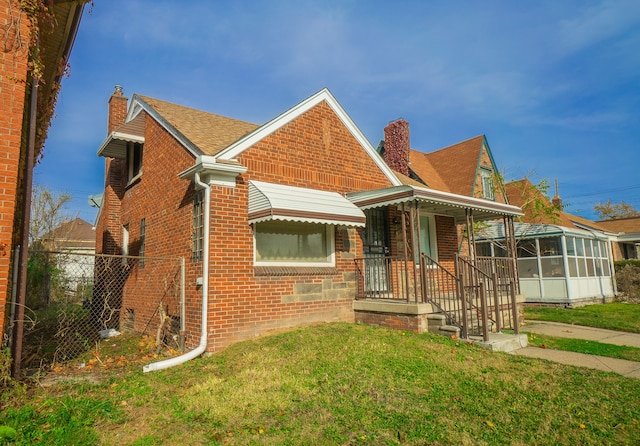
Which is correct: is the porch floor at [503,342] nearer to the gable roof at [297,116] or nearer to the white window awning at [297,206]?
the white window awning at [297,206]

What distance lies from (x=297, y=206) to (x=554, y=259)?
1487cm

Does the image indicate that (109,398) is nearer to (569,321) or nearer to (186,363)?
(186,363)

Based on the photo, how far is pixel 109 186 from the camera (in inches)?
547

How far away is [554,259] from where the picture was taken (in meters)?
18.1

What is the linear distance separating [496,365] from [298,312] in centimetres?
406

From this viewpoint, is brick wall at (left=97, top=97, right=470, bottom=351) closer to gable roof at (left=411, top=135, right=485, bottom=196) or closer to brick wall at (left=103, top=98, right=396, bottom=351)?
brick wall at (left=103, top=98, right=396, bottom=351)

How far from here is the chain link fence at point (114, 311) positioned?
8039 millimetres

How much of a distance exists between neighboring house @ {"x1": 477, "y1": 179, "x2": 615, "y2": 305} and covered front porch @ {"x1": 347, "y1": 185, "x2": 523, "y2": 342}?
599 cm

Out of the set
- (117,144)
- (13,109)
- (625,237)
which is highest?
(117,144)

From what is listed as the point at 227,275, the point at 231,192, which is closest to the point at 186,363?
the point at 227,275

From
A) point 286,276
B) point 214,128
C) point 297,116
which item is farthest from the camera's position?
point 214,128

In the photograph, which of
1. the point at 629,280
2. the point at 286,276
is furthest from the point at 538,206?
the point at 286,276

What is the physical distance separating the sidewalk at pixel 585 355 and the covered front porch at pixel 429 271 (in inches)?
29.8

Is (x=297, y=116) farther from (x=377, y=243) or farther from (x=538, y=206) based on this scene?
(x=538, y=206)
